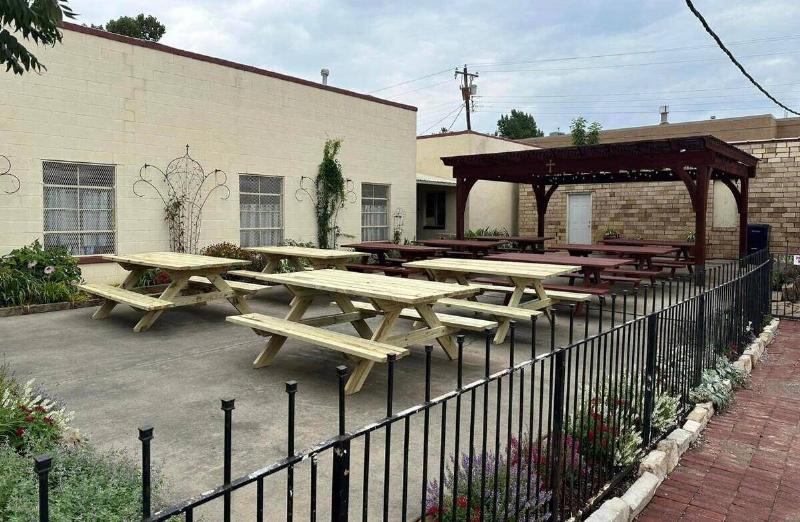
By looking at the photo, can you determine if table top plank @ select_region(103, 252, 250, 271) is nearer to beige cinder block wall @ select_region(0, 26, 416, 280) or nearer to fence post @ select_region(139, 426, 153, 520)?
beige cinder block wall @ select_region(0, 26, 416, 280)

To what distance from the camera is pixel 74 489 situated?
2223mm

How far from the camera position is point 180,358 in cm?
546

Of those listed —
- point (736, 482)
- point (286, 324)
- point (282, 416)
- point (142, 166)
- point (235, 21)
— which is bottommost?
point (736, 482)

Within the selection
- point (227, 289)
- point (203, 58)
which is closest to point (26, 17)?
point (227, 289)

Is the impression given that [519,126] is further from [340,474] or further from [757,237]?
[340,474]

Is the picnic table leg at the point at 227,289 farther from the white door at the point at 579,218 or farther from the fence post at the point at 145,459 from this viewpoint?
the white door at the point at 579,218

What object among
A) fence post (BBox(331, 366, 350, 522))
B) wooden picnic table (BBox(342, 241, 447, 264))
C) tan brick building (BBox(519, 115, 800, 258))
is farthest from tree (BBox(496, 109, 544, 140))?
fence post (BBox(331, 366, 350, 522))

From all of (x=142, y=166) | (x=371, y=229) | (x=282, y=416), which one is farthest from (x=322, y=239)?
(x=282, y=416)

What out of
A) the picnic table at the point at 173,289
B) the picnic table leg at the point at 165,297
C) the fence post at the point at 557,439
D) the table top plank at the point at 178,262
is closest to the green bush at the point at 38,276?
the picnic table at the point at 173,289

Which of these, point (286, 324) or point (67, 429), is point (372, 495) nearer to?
point (67, 429)

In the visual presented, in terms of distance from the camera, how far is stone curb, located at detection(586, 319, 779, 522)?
2.82 m

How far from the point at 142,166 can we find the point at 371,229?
6.13 m

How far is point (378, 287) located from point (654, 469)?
8.56ft

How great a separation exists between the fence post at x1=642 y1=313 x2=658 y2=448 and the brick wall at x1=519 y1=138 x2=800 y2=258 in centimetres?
1474
